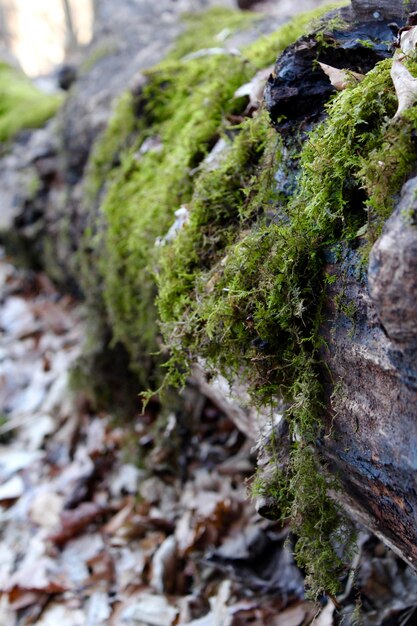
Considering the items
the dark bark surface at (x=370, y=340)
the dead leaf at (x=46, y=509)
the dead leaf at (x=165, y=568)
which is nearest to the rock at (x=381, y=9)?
the dark bark surface at (x=370, y=340)

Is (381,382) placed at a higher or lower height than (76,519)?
higher

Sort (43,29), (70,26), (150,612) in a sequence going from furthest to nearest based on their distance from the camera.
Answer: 1. (43,29)
2. (70,26)
3. (150,612)

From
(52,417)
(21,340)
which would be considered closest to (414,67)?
(52,417)

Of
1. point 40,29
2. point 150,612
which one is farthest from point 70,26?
point 150,612

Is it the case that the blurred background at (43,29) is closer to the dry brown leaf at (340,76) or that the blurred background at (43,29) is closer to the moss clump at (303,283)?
the dry brown leaf at (340,76)

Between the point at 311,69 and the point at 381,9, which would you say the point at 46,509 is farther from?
the point at 381,9

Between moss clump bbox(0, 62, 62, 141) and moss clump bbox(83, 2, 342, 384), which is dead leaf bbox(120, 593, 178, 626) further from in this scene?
moss clump bbox(0, 62, 62, 141)

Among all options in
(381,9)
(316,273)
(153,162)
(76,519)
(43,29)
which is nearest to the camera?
(316,273)
